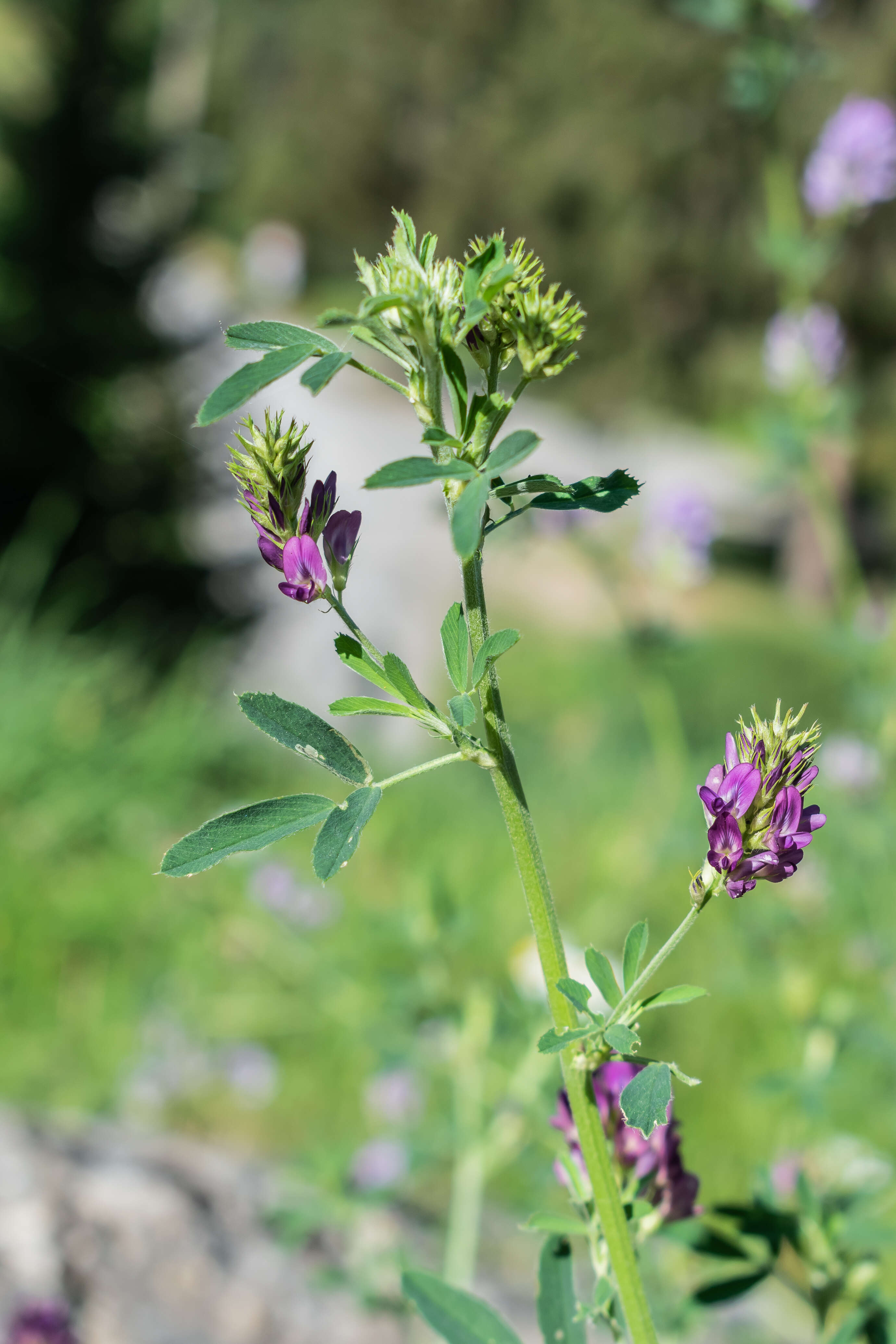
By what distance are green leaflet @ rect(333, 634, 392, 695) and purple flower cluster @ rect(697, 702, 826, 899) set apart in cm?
11

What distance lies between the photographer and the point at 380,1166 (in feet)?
3.44

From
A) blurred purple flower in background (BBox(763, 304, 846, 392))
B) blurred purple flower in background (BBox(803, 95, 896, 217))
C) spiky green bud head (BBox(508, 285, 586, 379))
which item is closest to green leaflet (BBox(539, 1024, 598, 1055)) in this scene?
spiky green bud head (BBox(508, 285, 586, 379))

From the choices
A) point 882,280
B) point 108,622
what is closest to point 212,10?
point 882,280

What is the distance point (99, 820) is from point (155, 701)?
76 centimetres

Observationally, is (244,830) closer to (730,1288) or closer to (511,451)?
(511,451)

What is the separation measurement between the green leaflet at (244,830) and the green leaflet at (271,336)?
0.15 m

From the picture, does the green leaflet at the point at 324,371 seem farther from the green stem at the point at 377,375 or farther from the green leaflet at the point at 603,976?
the green leaflet at the point at 603,976

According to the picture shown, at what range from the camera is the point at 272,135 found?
12.4 meters

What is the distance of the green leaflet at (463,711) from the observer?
0.37 meters

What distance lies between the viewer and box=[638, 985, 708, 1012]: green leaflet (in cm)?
37

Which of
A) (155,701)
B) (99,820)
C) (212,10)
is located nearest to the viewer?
(99,820)

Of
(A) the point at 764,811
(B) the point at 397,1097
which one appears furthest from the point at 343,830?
(B) the point at 397,1097

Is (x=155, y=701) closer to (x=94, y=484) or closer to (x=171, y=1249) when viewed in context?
(x=94, y=484)

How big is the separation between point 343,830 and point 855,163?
165cm
